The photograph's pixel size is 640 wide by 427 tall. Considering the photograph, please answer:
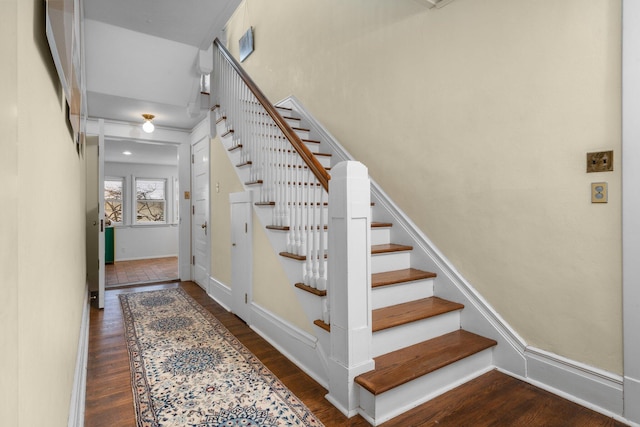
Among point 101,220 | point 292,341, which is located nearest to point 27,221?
point 292,341

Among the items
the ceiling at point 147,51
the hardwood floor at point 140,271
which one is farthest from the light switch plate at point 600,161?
the hardwood floor at point 140,271

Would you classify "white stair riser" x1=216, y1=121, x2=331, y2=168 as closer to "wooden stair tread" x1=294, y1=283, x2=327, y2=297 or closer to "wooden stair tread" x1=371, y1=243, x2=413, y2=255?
"wooden stair tread" x1=371, y1=243, x2=413, y2=255

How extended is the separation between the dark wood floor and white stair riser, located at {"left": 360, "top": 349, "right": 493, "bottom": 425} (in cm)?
4

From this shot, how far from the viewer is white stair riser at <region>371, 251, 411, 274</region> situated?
104 inches

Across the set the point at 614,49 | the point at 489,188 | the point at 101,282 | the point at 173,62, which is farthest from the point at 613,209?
the point at 101,282

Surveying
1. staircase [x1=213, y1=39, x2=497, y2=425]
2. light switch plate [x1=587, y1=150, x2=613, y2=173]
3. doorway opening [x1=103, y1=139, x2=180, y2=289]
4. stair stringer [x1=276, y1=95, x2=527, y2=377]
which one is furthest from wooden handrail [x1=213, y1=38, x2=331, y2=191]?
doorway opening [x1=103, y1=139, x2=180, y2=289]

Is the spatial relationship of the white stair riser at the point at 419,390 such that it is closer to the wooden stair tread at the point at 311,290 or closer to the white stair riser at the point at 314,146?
the wooden stair tread at the point at 311,290

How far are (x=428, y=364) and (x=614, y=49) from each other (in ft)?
6.33

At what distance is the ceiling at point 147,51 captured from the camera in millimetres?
2797

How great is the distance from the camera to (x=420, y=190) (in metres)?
2.75

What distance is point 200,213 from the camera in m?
4.84

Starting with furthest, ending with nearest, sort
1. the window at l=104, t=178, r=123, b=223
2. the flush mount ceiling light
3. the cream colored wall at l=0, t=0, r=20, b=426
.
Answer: the window at l=104, t=178, r=123, b=223, the flush mount ceiling light, the cream colored wall at l=0, t=0, r=20, b=426

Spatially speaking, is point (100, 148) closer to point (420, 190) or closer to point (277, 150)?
point (277, 150)

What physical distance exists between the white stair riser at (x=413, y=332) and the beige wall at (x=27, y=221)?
157cm
